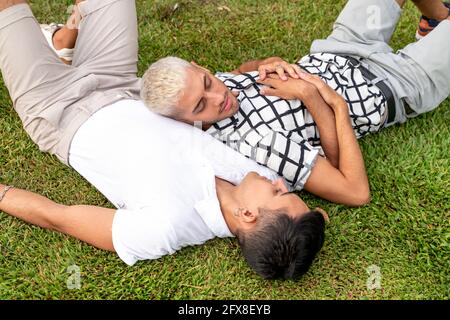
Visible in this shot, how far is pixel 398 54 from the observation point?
3.57 metres

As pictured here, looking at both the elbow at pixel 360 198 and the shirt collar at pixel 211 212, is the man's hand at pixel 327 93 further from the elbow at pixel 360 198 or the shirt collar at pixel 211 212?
the shirt collar at pixel 211 212

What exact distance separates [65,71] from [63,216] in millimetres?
849

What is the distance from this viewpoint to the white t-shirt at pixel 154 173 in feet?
9.26

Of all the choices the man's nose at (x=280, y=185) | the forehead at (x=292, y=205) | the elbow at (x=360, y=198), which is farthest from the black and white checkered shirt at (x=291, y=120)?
the elbow at (x=360, y=198)

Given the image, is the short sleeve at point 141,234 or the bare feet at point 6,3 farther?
the bare feet at point 6,3

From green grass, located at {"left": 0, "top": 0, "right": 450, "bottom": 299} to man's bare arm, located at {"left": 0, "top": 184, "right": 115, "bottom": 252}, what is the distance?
0.08 m

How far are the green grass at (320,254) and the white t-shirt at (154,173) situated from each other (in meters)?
0.16

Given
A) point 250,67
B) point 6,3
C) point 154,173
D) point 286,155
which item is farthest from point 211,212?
point 6,3

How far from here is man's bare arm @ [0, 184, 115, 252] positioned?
2.95m

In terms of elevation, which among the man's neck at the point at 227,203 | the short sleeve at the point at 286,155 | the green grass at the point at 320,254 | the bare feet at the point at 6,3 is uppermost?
the bare feet at the point at 6,3

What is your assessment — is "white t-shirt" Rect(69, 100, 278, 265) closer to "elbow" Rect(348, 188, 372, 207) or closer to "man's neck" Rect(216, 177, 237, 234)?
"man's neck" Rect(216, 177, 237, 234)
